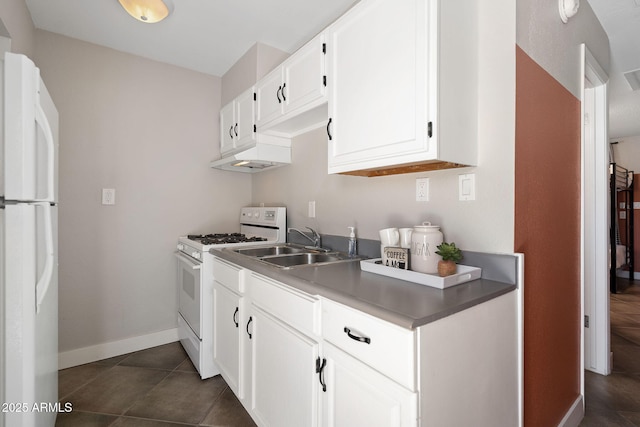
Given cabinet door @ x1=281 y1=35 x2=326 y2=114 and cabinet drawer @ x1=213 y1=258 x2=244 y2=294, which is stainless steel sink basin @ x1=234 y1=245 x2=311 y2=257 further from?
cabinet door @ x1=281 y1=35 x2=326 y2=114

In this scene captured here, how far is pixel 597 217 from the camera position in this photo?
213cm

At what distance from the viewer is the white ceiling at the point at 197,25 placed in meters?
1.98

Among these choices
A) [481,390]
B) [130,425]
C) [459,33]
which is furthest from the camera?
[130,425]

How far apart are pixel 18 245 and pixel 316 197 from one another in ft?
5.23

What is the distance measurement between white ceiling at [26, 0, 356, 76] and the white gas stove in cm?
132

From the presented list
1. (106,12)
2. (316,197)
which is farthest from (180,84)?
(316,197)

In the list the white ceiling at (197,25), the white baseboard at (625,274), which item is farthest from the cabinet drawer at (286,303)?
the white baseboard at (625,274)

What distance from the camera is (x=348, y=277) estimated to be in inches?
51.8

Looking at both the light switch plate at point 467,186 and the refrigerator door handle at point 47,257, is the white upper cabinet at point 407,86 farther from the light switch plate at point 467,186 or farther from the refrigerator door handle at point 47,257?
the refrigerator door handle at point 47,257

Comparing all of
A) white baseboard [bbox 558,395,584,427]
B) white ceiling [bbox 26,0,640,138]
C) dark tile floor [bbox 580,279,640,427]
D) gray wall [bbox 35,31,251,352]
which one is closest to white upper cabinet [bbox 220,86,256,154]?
gray wall [bbox 35,31,251,352]

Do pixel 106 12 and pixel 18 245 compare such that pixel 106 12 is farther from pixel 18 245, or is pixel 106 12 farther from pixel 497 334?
pixel 497 334

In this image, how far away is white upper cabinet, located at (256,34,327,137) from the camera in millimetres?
1702

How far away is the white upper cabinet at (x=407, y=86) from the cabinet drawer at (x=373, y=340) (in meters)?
0.62

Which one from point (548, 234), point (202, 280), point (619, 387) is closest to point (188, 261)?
point (202, 280)
